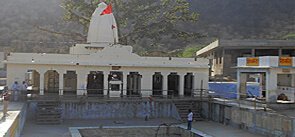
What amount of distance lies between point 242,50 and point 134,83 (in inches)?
517

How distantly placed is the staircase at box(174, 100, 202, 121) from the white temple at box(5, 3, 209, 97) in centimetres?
193

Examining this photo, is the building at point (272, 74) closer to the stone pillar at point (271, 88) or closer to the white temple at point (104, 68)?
the stone pillar at point (271, 88)

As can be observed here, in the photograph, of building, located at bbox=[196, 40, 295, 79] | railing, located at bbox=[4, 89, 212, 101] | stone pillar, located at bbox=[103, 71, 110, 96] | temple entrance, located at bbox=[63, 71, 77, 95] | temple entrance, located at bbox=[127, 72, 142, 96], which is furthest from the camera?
building, located at bbox=[196, 40, 295, 79]

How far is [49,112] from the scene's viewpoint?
21.8 metres

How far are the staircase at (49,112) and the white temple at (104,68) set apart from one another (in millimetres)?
2627

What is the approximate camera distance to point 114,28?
29.3 meters

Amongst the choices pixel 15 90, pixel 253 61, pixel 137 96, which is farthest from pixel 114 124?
pixel 253 61

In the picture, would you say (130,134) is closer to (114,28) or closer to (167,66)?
(167,66)

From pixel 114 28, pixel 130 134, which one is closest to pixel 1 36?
Answer: pixel 114 28

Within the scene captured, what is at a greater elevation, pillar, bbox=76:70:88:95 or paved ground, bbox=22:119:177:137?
pillar, bbox=76:70:88:95

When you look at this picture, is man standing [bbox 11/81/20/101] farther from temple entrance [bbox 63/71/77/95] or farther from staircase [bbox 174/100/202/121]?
staircase [bbox 174/100/202/121]

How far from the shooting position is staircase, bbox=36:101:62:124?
68.9 ft

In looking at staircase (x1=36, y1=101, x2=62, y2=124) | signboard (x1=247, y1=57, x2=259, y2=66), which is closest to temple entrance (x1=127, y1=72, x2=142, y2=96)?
staircase (x1=36, y1=101, x2=62, y2=124)

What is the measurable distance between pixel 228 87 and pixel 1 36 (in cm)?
4817
